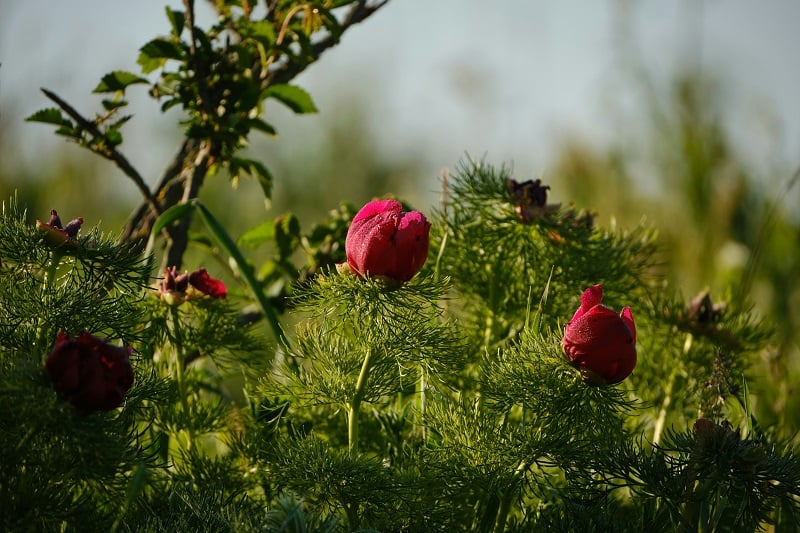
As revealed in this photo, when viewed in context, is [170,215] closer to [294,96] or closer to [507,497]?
[294,96]

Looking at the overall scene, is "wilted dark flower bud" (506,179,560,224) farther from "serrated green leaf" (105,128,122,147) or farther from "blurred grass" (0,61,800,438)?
"blurred grass" (0,61,800,438)

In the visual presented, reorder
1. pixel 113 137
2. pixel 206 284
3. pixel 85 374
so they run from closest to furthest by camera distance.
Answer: pixel 85 374, pixel 206 284, pixel 113 137

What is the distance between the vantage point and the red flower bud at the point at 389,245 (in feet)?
2.40

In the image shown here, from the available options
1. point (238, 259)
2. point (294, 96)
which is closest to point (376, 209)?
point (238, 259)

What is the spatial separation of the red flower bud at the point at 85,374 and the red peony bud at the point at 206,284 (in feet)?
1.14

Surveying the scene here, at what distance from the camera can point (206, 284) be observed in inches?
39.1

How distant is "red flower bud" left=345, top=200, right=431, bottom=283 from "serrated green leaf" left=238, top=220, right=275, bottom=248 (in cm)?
56

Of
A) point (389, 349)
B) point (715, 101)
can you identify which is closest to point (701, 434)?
point (389, 349)

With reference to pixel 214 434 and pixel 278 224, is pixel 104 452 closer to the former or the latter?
pixel 214 434

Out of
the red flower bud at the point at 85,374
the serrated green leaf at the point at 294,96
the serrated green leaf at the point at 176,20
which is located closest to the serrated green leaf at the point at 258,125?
the serrated green leaf at the point at 294,96

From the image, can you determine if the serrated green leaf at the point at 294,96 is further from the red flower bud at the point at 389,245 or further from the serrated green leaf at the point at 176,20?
the red flower bud at the point at 389,245

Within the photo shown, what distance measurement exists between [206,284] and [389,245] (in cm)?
34

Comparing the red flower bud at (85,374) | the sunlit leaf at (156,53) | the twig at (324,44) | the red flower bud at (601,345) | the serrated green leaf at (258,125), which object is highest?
the twig at (324,44)

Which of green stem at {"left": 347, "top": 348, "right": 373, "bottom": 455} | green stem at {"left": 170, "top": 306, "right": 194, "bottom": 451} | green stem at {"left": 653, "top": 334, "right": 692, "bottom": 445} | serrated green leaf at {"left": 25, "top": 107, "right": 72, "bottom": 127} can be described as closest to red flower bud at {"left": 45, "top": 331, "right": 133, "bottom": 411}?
green stem at {"left": 347, "top": 348, "right": 373, "bottom": 455}
